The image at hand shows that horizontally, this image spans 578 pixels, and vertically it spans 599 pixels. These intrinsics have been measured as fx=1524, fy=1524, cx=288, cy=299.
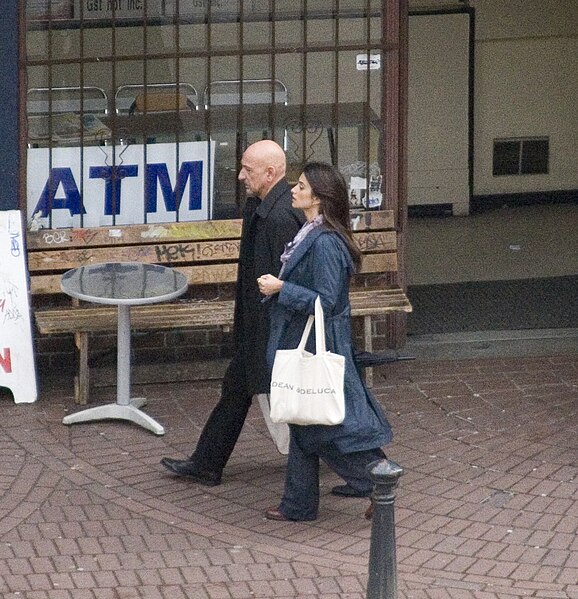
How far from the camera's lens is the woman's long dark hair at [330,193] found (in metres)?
6.86

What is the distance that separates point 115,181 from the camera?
938cm

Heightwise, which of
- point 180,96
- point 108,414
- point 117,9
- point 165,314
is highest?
point 117,9

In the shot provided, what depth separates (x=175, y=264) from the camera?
30.4ft

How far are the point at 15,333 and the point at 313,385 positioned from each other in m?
2.74

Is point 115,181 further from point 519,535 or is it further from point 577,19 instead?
point 577,19

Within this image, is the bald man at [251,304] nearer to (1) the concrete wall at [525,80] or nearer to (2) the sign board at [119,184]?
(2) the sign board at [119,184]

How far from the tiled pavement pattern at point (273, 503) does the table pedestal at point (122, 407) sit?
2.4 inches

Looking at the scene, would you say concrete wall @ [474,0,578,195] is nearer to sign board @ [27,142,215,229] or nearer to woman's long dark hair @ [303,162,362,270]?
sign board @ [27,142,215,229]

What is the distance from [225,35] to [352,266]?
2882 mm

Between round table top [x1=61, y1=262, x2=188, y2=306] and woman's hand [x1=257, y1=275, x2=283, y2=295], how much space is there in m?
1.39

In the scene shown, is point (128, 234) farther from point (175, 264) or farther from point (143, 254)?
point (175, 264)

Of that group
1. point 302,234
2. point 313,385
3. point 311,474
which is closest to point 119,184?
point 302,234

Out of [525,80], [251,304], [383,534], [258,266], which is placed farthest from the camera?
[525,80]

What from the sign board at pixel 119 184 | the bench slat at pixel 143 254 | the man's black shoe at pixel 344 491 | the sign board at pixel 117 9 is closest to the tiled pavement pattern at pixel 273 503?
the man's black shoe at pixel 344 491
